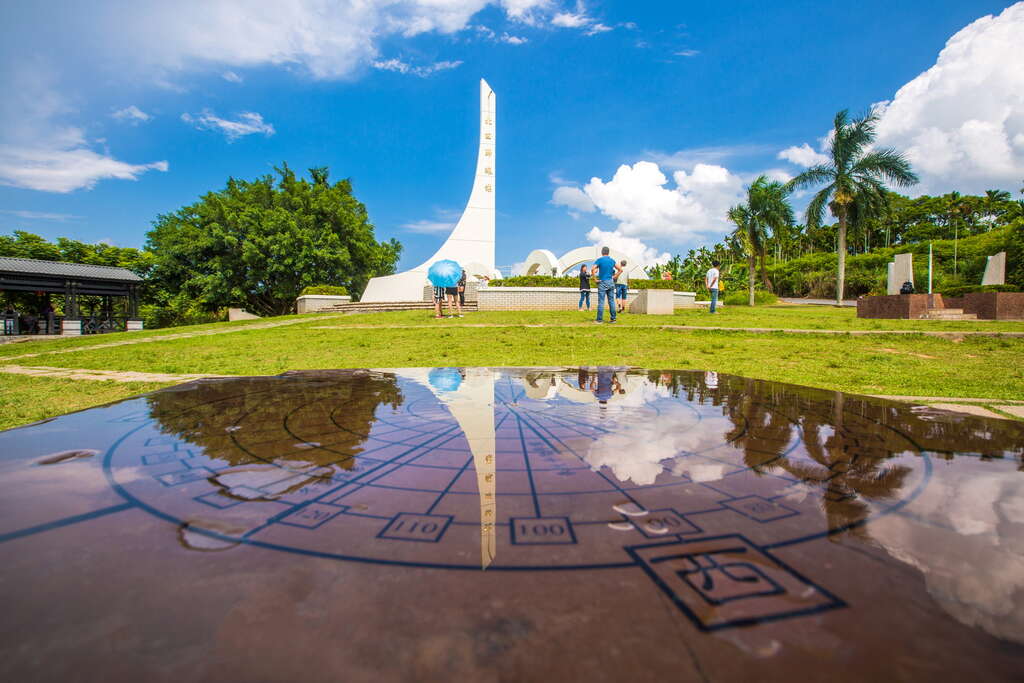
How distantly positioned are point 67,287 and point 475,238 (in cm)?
1993

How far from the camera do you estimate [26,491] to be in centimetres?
176

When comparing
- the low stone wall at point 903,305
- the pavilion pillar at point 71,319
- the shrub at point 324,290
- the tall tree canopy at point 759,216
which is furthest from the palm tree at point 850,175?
the pavilion pillar at point 71,319

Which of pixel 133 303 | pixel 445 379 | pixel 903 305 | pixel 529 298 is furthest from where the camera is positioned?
pixel 133 303

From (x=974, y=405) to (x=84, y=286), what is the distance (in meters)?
29.2

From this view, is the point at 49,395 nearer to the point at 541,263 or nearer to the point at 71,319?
the point at 71,319

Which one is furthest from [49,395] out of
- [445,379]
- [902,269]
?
[902,269]

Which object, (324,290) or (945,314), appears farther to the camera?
(324,290)

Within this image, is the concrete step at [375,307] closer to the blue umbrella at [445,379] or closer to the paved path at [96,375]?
the paved path at [96,375]

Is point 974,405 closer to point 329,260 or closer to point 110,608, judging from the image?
point 110,608

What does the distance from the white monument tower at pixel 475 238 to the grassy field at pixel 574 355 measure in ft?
54.0

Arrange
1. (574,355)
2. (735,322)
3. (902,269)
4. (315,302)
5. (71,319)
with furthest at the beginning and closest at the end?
(315,302) → (71,319) → (902,269) → (735,322) → (574,355)

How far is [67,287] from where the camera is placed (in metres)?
20.2

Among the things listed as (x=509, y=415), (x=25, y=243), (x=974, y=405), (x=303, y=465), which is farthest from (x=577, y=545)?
(x=25, y=243)

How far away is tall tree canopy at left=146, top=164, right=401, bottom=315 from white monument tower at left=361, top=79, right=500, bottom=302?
2.60m
